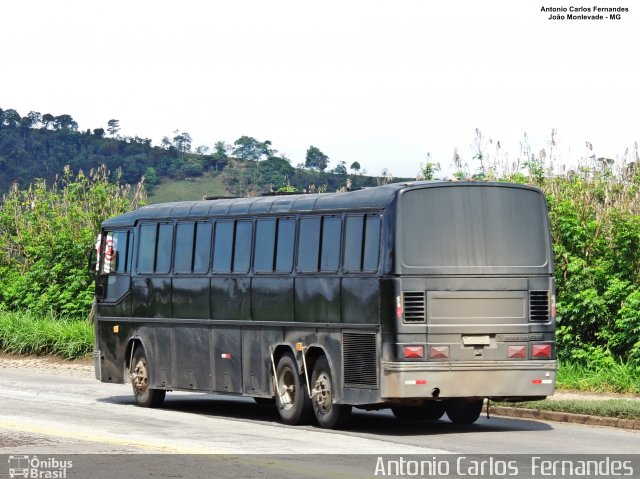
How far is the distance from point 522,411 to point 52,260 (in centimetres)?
2164

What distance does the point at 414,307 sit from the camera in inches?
720

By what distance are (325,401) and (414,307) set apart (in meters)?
1.94

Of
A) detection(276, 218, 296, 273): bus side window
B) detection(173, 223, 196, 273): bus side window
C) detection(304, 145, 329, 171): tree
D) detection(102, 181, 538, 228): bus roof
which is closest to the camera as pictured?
detection(102, 181, 538, 228): bus roof

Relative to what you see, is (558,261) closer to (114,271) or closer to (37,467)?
(114,271)

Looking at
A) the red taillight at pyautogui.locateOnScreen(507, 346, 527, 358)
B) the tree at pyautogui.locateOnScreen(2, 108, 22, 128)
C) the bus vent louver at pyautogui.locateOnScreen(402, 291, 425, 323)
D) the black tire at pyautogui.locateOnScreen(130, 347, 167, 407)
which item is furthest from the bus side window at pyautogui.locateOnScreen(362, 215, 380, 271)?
the tree at pyautogui.locateOnScreen(2, 108, 22, 128)

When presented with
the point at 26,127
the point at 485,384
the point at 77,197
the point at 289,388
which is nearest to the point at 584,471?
the point at 485,384

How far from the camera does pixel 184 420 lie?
67.3 ft

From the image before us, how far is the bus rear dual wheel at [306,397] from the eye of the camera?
19.1 m

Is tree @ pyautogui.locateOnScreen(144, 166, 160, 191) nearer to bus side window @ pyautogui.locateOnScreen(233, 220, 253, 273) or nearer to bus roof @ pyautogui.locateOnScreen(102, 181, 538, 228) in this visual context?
bus roof @ pyautogui.locateOnScreen(102, 181, 538, 228)

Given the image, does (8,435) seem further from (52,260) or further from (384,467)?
(52,260)

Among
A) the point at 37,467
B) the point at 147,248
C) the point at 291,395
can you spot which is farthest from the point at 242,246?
the point at 37,467

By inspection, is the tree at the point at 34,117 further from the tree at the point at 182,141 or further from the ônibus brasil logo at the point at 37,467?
the ônibus brasil logo at the point at 37,467

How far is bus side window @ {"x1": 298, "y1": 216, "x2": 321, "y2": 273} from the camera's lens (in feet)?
65.5

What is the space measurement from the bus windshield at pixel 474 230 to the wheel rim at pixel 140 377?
6979 mm
